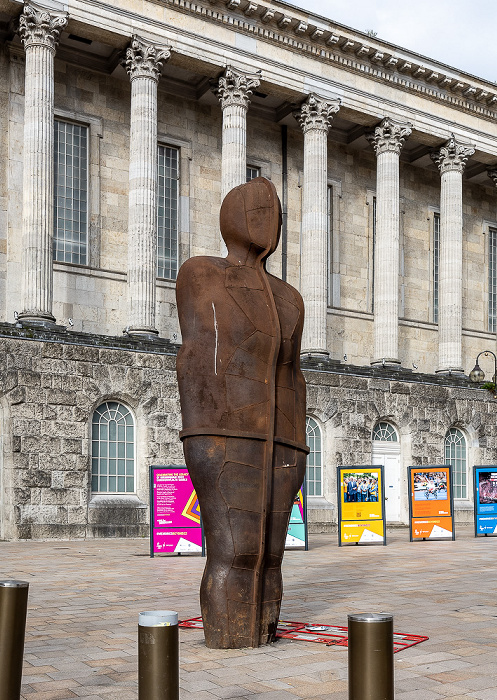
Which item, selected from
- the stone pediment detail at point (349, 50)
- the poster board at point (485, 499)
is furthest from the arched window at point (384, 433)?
the stone pediment detail at point (349, 50)

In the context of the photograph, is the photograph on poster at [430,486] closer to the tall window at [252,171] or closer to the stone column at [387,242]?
the stone column at [387,242]

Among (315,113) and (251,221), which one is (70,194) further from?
(251,221)

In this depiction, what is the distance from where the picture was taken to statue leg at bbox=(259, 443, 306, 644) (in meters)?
7.82

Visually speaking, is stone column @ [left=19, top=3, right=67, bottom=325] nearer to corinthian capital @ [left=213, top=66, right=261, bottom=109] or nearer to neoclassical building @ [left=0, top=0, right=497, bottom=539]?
neoclassical building @ [left=0, top=0, right=497, bottom=539]

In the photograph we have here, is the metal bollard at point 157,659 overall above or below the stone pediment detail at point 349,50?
below

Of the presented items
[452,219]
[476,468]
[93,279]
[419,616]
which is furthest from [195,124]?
[419,616]

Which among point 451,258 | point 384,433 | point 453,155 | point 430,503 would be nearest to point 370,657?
point 430,503

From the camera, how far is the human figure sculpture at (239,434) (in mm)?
7676

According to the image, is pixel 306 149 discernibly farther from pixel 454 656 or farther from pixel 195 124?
pixel 454 656

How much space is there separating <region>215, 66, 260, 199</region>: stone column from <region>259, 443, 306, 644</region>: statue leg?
2150 cm

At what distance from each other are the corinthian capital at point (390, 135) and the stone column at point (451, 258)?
8.62ft

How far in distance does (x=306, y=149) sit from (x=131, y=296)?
8703 mm

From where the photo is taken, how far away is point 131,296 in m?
26.7

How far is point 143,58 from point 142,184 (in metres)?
3.87
